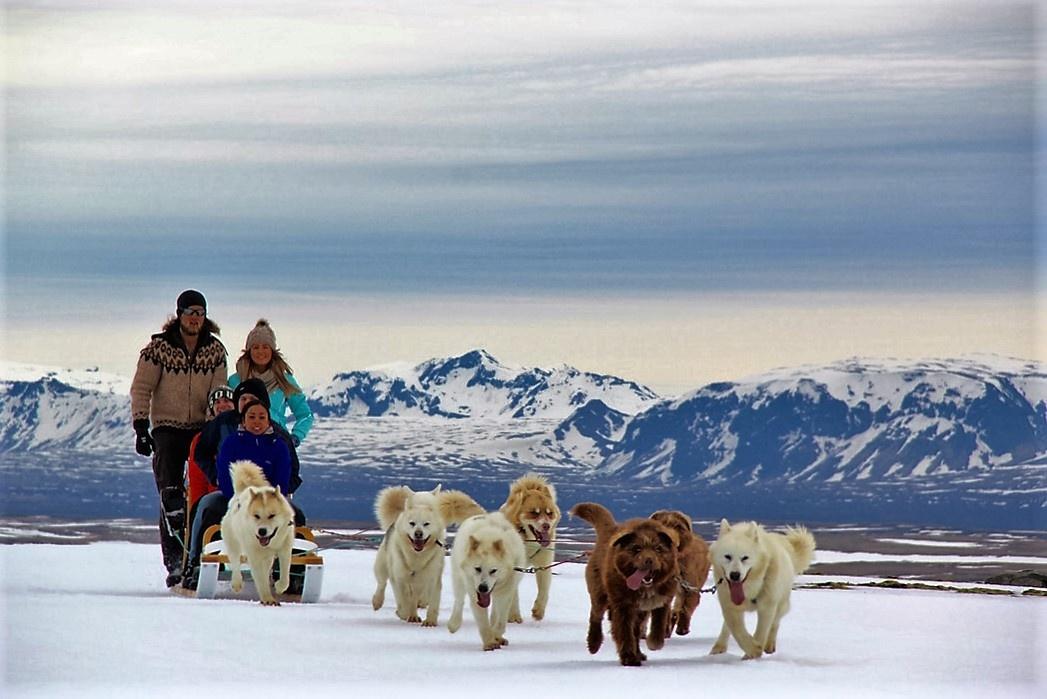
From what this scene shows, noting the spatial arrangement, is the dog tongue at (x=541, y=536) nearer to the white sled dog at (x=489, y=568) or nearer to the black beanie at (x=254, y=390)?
the white sled dog at (x=489, y=568)

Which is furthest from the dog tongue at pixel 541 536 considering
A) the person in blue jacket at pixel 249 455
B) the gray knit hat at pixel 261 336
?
the gray knit hat at pixel 261 336

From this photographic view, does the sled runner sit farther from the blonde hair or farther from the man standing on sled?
the blonde hair

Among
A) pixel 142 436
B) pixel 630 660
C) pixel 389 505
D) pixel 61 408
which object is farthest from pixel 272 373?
pixel 61 408

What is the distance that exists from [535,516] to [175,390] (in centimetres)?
189

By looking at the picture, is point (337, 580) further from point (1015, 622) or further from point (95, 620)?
point (1015, 622)

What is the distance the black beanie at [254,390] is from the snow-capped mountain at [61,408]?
412 cm

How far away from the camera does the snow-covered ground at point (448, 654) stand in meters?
4.75

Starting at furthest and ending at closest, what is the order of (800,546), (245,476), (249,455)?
(249,455), (245,476), (800,546)

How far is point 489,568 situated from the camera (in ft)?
16.4

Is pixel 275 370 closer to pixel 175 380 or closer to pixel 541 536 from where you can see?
pixel 175 380

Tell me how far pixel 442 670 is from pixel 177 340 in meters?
2.39

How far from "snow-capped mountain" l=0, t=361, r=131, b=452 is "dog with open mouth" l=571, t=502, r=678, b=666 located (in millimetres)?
6157

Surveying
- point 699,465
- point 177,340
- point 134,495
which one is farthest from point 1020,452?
point 177,340

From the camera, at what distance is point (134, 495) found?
41.0 feet
